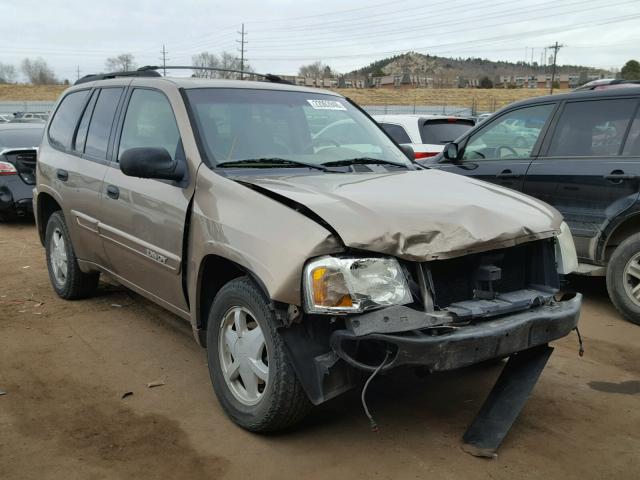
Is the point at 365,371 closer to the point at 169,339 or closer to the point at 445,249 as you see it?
the point at 445,249

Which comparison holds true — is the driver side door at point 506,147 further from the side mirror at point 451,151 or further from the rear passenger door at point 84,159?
the rear passenger door at point 84,159

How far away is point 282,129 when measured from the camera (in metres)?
4.32

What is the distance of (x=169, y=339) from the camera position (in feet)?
16.2

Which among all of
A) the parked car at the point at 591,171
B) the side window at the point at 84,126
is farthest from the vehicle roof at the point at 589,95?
the side window at the point at 84,126

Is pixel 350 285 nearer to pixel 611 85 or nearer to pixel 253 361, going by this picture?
pixel 253 361

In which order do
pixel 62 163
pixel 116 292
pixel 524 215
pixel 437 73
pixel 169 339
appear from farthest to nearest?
pixel 437 73 → pixel 116 292 → pixel 62 163 → pixel 169 339 → pixel 524 215

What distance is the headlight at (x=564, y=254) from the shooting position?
358 centimetres

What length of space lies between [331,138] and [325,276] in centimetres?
185

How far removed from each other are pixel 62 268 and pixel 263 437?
3.32m

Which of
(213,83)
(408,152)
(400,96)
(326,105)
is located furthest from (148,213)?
(400,96)

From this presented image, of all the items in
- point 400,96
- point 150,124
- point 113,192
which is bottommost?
point 113,192

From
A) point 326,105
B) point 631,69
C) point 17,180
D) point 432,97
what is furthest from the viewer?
point 432,97

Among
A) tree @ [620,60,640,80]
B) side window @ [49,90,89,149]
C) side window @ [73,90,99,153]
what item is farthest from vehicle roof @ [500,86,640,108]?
tree @ [620,60,640,80]

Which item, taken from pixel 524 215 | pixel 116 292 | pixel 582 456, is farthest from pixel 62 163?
pixel 582 456
